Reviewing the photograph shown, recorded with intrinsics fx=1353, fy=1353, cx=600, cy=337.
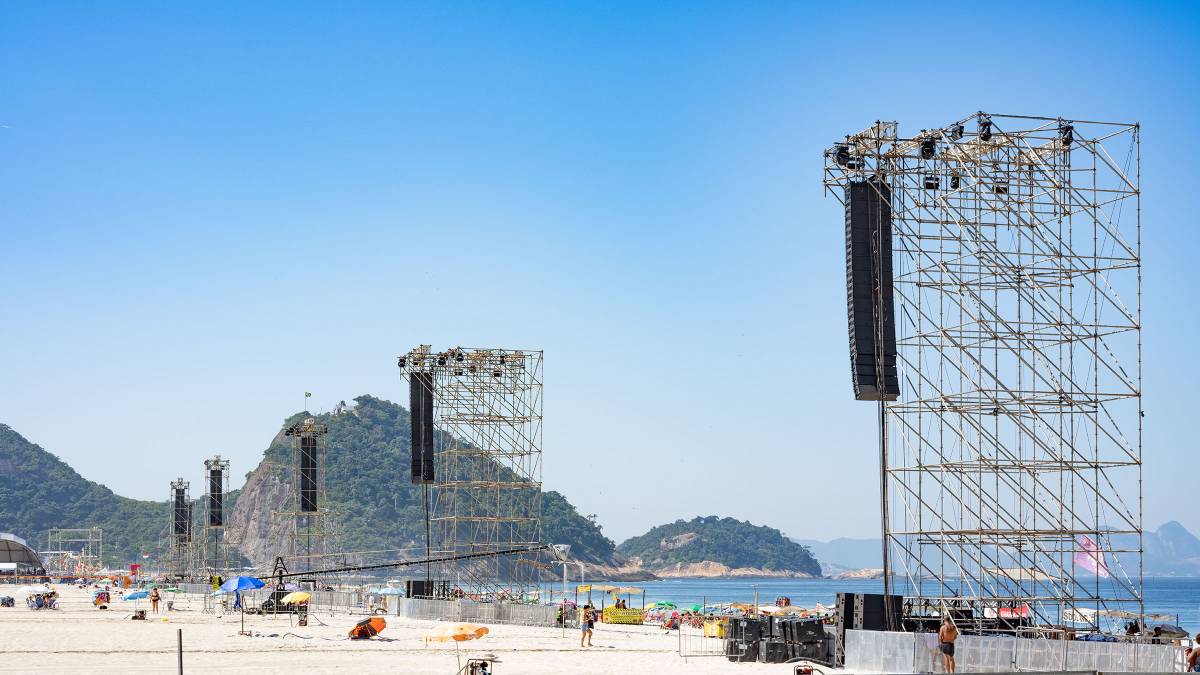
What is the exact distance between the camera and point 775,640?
29.2 meters

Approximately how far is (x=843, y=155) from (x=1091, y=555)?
34.0 ft

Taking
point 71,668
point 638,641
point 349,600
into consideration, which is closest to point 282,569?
point 349,600

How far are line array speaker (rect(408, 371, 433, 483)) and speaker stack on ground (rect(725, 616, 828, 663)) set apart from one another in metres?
26.1

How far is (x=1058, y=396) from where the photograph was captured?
29.0m

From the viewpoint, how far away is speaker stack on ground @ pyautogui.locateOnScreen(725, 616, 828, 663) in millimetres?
28047

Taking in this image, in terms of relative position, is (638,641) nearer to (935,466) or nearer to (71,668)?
(935,466)

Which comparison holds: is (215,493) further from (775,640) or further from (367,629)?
(775,640)

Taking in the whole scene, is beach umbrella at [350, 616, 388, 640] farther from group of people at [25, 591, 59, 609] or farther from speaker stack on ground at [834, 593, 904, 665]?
group of people at [25, 591, 59, 609]

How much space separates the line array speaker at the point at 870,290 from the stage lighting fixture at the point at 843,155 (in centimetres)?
53

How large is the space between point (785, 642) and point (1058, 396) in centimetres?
787

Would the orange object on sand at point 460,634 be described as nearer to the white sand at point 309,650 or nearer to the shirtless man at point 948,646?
the white sand at point 309,650

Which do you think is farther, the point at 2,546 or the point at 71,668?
the point at 2,546

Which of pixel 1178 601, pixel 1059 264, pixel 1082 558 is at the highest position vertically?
pixel 1059 264

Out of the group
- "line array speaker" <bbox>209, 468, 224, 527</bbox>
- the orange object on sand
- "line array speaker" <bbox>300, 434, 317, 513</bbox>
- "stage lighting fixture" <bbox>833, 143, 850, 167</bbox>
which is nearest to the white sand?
the orange object on sand
